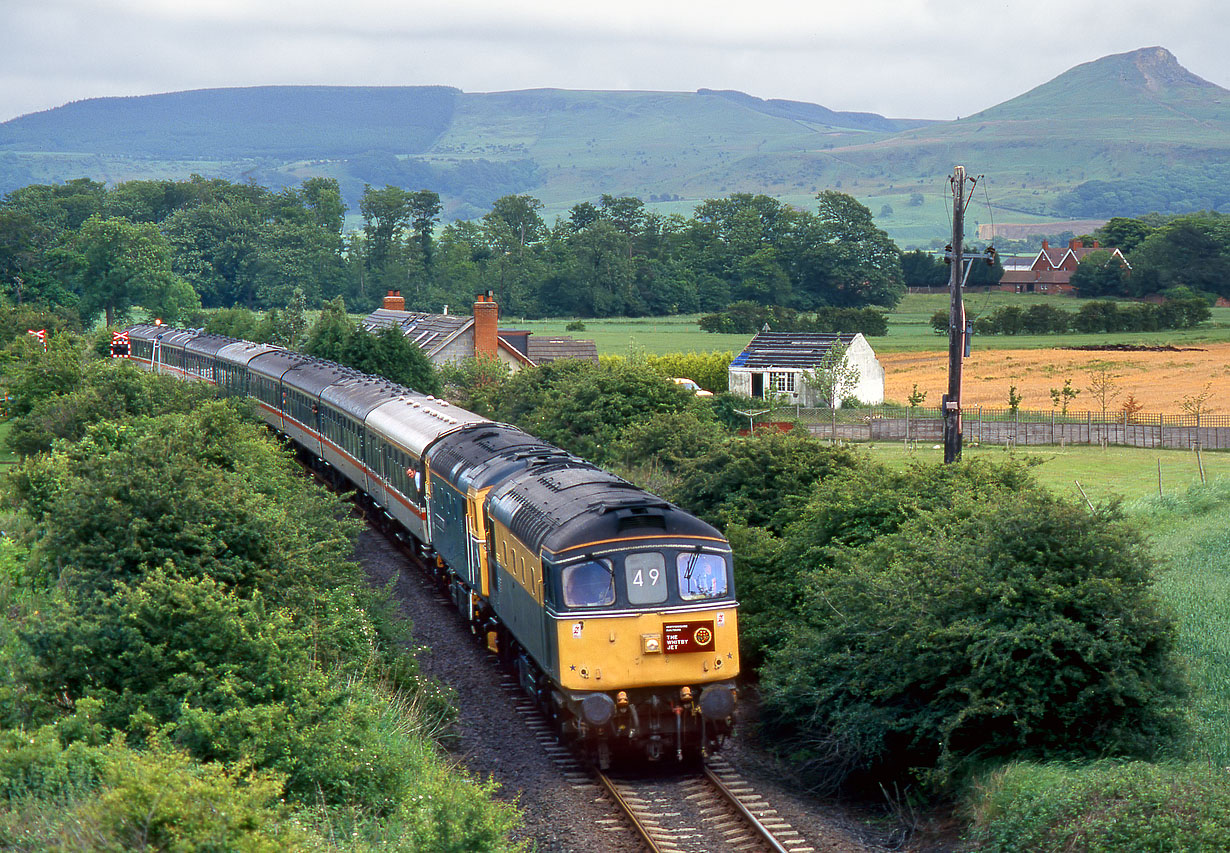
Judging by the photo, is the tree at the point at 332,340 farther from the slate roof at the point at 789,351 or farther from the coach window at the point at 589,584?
the coach window at the point at 589,584

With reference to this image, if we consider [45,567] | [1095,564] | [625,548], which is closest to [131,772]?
[625,548]

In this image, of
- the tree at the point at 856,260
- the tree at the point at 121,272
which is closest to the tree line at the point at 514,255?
the tree at the point at 856,260

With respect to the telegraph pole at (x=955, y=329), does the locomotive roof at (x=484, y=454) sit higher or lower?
lower

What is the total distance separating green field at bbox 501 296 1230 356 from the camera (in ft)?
301

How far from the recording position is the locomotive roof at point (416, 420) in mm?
26203

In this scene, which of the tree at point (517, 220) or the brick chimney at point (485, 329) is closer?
the brick chimney at point (485, 329)

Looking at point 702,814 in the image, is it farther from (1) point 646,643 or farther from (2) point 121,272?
(2) point 121,272

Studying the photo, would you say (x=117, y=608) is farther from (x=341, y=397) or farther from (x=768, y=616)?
(x=341, y=397)

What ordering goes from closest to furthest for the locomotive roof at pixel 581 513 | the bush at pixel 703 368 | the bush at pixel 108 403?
the locomotive roof at pixel 581 513 → the bush at pixel 108 403 → the bush at pixel 703 368

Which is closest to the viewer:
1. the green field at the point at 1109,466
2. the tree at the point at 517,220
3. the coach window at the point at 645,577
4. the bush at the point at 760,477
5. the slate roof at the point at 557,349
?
the coach window at the point at 645,577

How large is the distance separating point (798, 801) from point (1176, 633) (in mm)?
5074

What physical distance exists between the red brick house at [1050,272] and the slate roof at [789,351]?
69.9 m

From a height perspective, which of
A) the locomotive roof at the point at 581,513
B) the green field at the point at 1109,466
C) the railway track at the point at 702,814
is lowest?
the green field at the point at 1109,466

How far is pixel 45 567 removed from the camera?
1659 centimetres
